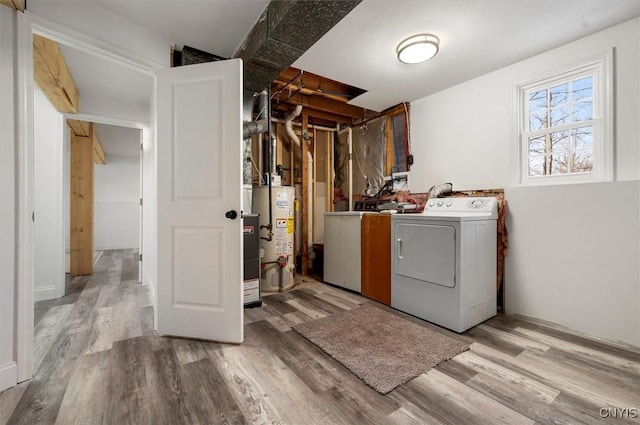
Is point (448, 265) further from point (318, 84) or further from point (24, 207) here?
point (24, 207)

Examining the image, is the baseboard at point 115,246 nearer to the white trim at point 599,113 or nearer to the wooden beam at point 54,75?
the wooden beam at point 54,75

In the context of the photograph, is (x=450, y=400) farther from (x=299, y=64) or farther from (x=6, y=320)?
(x=299, y=64)

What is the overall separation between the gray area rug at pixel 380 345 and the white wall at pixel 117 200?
6.54 metres

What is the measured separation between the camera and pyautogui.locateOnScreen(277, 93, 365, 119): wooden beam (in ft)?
11.7

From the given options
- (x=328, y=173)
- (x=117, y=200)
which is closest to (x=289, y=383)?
(x=328, y=173)

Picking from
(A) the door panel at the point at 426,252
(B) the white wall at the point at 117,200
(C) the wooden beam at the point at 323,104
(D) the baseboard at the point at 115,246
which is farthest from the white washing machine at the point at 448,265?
(D) the baseboard at the point at 115,246

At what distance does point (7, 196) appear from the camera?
148cm

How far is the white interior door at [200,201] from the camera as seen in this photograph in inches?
77.5

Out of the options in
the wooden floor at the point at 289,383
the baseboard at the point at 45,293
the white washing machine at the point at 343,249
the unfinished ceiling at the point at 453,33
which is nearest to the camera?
the wooden floor at the point at 289,383

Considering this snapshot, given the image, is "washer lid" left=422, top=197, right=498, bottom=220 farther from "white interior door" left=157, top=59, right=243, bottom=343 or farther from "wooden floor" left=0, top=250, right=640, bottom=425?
"white interior door" left=157, top=59, right=243, bottom=343

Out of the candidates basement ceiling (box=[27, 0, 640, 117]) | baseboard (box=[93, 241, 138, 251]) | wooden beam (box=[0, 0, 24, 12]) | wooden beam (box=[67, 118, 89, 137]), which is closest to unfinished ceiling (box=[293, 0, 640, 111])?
basement ceiling (box=[27, 0, 640, 117])

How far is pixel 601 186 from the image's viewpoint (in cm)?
203

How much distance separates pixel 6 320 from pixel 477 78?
13.9 ft

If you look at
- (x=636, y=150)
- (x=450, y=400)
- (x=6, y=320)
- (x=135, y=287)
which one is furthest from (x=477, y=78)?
(x=135, y=287)
